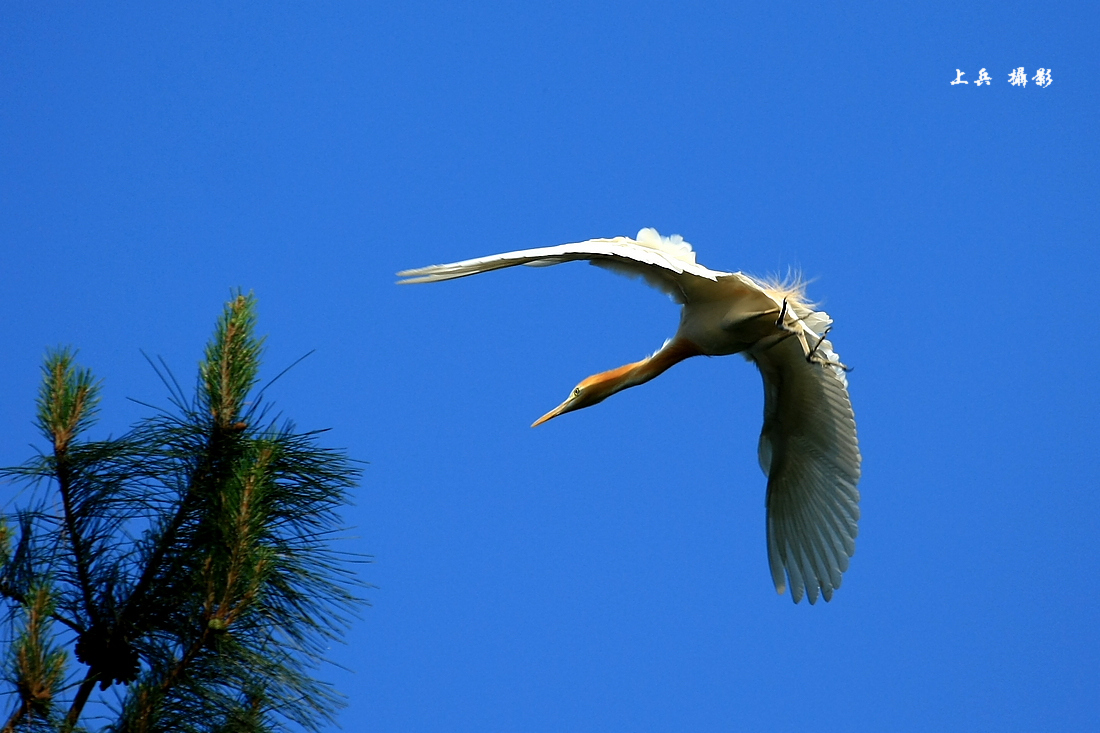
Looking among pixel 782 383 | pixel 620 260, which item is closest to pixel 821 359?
pixel 782 383

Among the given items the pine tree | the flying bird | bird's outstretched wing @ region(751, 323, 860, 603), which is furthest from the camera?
bird's outstretched wing @ region(751, 323, 860, 603)

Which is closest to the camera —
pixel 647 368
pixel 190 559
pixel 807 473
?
pixel 190 559

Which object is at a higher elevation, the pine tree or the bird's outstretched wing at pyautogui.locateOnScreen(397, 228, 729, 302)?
the bird's outstretched wing at pyautogui.locateOnScreen(397, 228, 729, 302)

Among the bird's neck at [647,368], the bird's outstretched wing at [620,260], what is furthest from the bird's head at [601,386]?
the bird's outstretched wing at [620,260]

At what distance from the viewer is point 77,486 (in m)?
2.57

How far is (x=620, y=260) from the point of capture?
3.37 meters

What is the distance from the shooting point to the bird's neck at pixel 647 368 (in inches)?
167

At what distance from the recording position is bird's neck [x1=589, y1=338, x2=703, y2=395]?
425 centimetres

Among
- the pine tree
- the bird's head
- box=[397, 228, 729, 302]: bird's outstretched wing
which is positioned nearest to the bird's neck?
the bird's head

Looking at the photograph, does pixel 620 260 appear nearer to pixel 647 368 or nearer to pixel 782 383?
pixel 647 368

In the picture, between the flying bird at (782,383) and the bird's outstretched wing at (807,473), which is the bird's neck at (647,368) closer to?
the flying bird at (782,383)

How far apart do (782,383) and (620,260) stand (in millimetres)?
1383

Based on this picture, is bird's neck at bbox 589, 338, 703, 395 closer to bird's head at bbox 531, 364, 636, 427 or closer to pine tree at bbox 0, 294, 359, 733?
bird's head at bbox 531, 364, 636, 427

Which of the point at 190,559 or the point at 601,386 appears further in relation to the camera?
the point at 601,386
